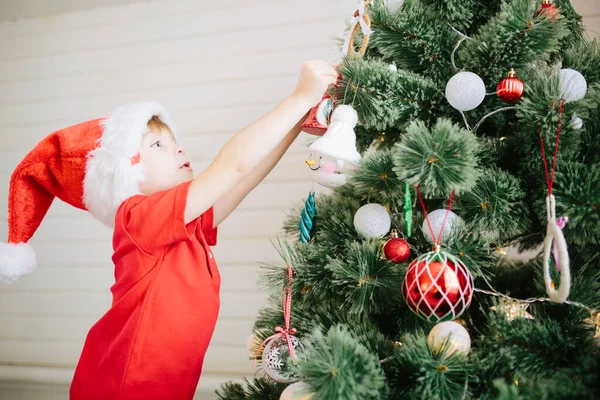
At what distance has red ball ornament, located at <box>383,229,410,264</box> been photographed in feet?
2.46

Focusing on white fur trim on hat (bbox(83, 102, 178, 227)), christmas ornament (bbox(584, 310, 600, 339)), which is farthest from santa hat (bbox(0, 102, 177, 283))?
christmas ornament (bbox(584, 310, 600, 339))

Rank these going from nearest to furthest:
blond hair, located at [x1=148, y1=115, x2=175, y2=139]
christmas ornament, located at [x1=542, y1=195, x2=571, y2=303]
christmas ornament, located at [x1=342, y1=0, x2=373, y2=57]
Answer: christmas ornament, located at [x1=542, y1=195, x2=571, y2=303] < christmas ornament, located at [x1=342, y1=0, x2=373, y2=57] < blond hair, located at [x1=148, y1=115, x2=175, y2=139]

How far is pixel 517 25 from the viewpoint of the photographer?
2.49 feet

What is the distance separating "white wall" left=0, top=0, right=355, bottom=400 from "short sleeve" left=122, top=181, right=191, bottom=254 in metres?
0.55

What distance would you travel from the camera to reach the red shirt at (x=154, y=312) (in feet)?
3.16

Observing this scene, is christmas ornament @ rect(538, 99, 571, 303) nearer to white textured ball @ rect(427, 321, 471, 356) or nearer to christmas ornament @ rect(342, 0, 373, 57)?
white textured ball @ rect(427, 321, 471, 356)

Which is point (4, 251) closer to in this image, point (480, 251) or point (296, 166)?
point (296, 166)

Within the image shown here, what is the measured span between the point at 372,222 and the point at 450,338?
215mm

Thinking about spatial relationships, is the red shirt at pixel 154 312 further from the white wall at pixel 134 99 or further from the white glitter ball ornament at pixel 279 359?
the white wall at pixel 134 99

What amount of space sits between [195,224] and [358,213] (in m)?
0.40

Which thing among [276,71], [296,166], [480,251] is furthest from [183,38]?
[480,251]

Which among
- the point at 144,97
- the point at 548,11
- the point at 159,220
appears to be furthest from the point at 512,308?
the point at 144,97

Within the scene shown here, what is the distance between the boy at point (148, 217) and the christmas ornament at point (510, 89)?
29 centimetres

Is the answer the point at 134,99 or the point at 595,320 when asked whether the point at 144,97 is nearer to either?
the point at 134,99
